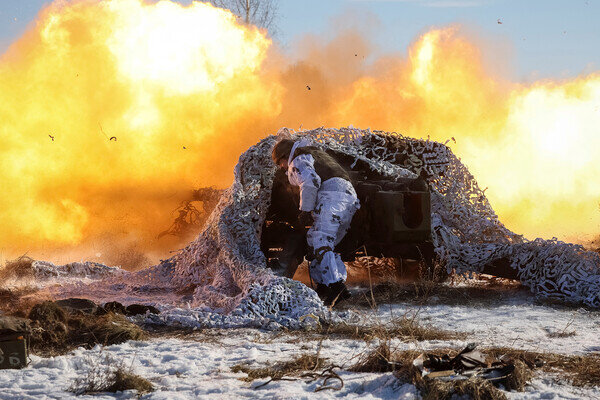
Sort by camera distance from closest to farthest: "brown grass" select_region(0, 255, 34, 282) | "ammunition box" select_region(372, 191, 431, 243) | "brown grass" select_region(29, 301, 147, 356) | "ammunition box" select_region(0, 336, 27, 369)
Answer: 1. "ammunition box" select_region(0, 336, 27, 369)
2. "brown grass" select_region(29, 301, 147, 356)
3. "ammunition box" select_region(372, 191, 431, 243)
4. "brown grass" select_region(0, 255, 34, 282)

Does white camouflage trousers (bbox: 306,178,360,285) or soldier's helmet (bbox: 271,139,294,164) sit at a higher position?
soldier's helmet (bbox: 271,139,294,164)

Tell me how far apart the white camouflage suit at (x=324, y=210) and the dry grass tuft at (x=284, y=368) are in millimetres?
2809

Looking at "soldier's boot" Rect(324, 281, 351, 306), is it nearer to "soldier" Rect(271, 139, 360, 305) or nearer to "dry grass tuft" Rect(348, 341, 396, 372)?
"soldier" Rect(271, 139, 360, 305)

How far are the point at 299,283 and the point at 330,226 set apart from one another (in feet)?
3.77

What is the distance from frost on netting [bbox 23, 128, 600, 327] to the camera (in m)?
7.60

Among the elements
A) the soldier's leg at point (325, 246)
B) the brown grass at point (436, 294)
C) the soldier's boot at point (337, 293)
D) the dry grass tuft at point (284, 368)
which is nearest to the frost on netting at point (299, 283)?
the brown grass at point (436, 294)

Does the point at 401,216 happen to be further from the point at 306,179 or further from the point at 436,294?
the point at 306,179

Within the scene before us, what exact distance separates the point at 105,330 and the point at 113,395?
5.46 ft

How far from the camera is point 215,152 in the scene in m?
16.1

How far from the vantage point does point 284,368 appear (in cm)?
527

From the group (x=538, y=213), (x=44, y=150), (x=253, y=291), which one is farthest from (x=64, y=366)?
(x=538, y=213)

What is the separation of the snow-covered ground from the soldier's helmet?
240 cm

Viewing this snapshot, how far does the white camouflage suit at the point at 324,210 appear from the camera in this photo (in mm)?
8305

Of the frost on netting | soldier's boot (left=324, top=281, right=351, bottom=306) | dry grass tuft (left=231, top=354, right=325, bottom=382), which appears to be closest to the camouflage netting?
the frost on netting
